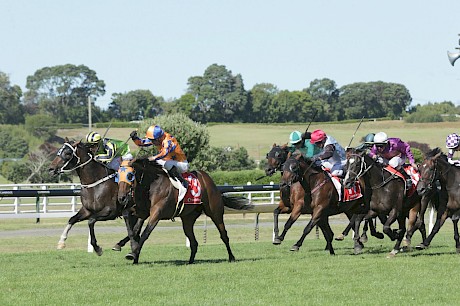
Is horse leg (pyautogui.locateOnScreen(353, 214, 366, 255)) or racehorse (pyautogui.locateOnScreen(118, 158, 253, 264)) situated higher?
racehorse (pyautogui.locateOnScreen(118, 158, 253, 264))

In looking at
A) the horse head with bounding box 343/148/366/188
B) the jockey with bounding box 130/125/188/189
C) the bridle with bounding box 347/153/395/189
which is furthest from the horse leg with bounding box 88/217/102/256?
the bridle with bounding box 347/153/395/189

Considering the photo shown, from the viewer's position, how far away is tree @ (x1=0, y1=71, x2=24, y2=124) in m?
107

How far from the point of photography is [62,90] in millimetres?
122188

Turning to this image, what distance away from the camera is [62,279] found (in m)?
10.5

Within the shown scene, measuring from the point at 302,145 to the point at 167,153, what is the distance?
9.20 feet

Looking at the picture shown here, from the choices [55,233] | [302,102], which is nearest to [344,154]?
[55,233]

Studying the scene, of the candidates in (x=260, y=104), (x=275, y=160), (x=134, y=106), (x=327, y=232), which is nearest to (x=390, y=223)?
(x=327, y=232)

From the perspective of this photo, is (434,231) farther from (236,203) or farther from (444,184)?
(236,203)

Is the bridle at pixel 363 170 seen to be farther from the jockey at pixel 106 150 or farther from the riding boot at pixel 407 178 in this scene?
the jockey at pixel 106 150

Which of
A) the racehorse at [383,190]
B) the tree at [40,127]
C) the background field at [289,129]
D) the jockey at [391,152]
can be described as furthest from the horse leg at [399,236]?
the tree at [40,127]

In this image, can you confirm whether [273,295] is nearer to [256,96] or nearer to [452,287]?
[452,287]

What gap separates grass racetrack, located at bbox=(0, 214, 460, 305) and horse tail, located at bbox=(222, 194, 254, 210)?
80 centimetres

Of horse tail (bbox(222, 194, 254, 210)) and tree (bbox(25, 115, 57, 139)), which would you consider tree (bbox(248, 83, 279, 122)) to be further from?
horse tail (bbox(222, 194, 254, 210))

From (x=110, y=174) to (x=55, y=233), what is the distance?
8.60 metres
